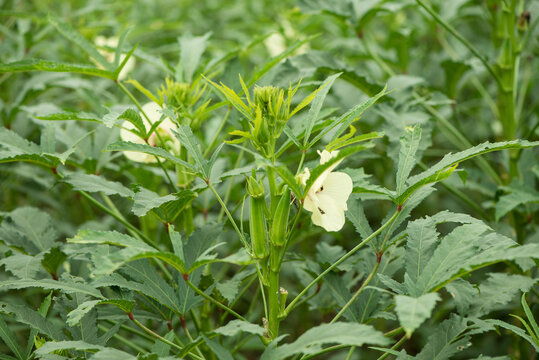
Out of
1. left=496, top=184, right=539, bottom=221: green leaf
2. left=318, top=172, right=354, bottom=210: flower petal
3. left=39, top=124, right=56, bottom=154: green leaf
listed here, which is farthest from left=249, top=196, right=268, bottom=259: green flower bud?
left=496, top=184, right=539, bottom=221: green leaf

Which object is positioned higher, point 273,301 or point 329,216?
point 329,216

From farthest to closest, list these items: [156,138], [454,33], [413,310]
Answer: [454,33] → [156,138] → [413,310]

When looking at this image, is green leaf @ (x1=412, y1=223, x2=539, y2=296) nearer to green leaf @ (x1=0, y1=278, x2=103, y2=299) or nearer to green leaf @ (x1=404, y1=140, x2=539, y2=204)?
green leaf @ (x1=404, y1=140, x2=539, y2=204)

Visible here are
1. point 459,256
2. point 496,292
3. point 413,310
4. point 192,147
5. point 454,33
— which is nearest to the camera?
point 413,310

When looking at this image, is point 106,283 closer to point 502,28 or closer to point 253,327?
point 253,327

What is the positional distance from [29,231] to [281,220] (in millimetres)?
628

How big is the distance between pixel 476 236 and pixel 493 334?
1160 mm

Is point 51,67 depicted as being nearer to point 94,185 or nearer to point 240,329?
point 94,185

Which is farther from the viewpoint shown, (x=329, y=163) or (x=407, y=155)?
(x=407, y=155)

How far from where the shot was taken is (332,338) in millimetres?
633

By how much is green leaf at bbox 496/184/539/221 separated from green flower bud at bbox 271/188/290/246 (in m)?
0.56

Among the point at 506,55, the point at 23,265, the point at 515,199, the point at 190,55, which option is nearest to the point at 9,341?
the point at 23,265

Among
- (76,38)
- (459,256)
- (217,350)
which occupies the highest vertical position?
(76,38)

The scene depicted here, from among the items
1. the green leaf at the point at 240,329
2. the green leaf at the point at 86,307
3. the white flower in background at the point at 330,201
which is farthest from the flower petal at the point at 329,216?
the green leaf at the point at 86,307
